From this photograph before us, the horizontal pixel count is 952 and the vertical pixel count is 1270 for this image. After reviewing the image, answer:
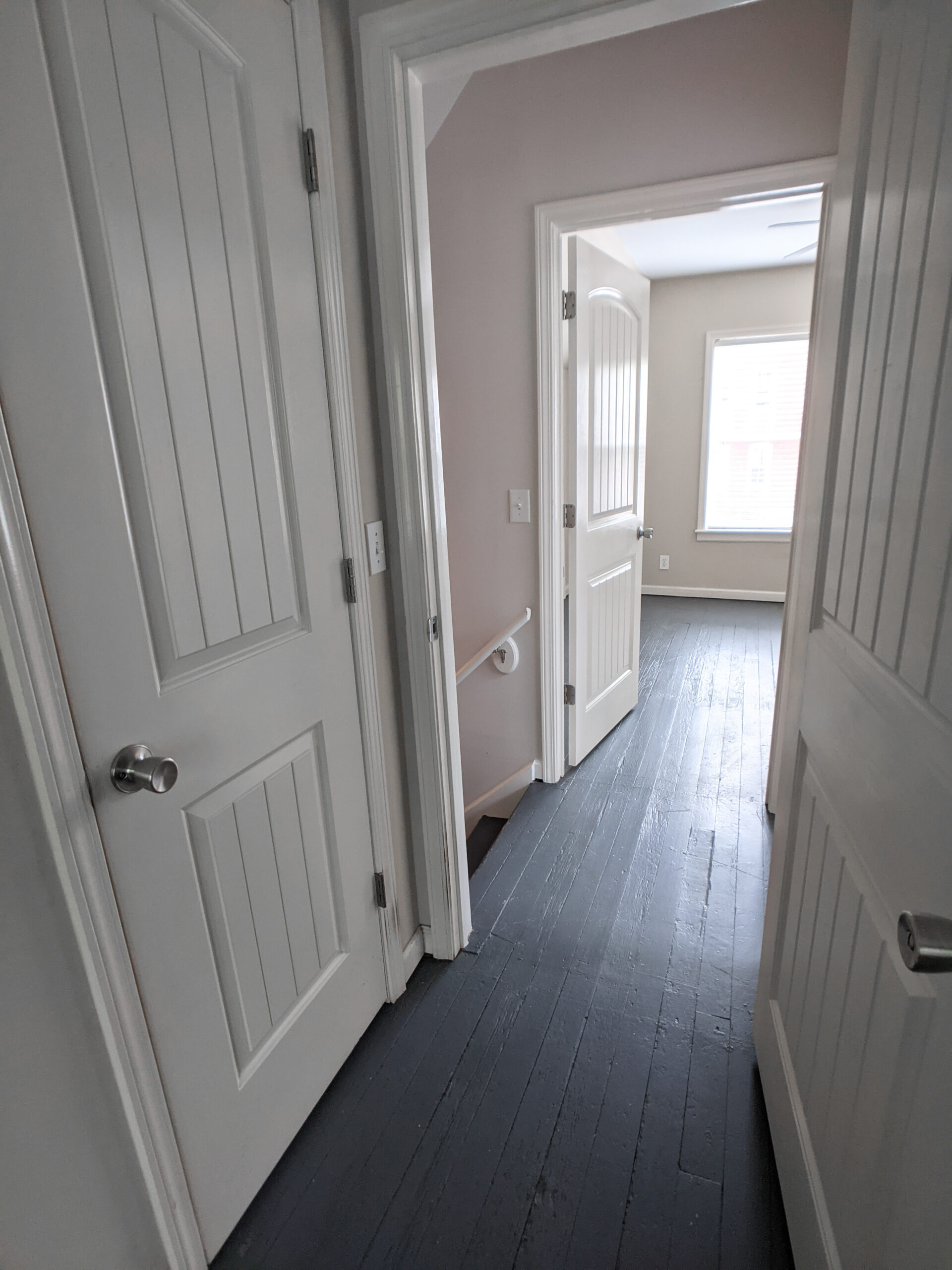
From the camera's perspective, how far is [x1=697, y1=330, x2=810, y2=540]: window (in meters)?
5.09

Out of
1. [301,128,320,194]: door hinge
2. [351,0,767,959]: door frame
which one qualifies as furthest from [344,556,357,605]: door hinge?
[301,128,320,194]: door hinge

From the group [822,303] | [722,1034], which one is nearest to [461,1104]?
[722,1034]

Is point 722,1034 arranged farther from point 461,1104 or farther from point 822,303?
point 822,303

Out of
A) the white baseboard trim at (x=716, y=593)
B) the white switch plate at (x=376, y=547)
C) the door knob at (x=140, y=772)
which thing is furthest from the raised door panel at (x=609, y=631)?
the white baseboard trim at (x=716, y=593)

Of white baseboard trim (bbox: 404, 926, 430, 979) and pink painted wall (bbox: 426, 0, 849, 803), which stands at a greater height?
pink painted wall (bbox: 426, 0, 849, 803)

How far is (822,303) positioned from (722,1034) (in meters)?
1.56

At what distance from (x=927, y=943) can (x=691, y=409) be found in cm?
546

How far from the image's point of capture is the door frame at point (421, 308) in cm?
118

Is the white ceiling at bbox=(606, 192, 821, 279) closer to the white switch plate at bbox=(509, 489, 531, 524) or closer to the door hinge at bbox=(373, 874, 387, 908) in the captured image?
the white switch plate at bbox=(509, 489, 531, 524)

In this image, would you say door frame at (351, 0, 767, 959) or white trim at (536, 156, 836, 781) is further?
white trim at (536, 156, 836, 781)

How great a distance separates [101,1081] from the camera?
862 mm

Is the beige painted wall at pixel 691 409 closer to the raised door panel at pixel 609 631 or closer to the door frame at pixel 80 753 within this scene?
the raised door panel at pixel 609 631

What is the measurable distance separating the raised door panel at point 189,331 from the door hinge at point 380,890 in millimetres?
698

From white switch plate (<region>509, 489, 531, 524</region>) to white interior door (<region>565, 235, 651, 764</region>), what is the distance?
0.17m
